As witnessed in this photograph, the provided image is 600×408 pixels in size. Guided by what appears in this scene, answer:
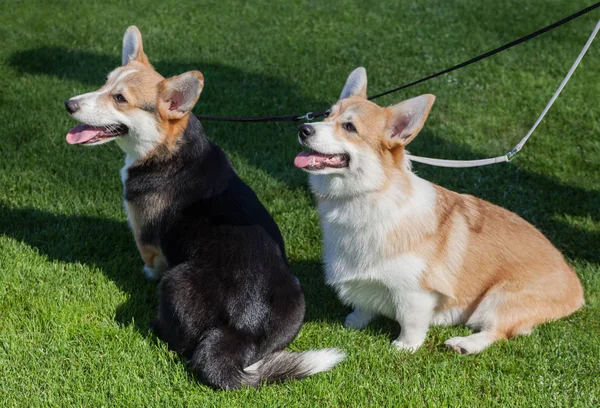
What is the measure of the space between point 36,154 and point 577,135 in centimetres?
535

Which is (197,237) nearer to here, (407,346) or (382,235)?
(382,235)

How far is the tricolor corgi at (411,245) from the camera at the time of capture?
10.7 feet

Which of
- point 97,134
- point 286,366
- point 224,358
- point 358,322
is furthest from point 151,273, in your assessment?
point 358,322

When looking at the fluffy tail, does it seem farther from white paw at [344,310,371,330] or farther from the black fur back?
white paw at [344,310,371,330]

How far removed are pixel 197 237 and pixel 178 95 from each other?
31.8 inches

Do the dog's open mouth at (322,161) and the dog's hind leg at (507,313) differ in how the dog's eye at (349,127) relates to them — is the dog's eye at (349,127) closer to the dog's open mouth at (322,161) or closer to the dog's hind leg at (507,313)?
the dog's open mouth at (322,161)

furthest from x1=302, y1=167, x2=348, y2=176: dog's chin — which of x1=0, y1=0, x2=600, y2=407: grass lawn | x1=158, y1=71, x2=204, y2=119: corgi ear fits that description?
x1=0, y1=0, x2=600, y2=407: grass lawn

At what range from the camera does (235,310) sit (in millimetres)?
3229

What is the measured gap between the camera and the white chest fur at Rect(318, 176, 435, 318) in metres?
3.37

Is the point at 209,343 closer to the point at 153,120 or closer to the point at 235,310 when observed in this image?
the point at 235,310

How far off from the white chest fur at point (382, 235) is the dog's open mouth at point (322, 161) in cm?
23

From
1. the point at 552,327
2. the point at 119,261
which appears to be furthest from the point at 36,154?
the point at 552,327

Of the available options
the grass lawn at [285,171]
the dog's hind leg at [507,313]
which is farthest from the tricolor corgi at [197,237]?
the dog's hind leg at [507,313]

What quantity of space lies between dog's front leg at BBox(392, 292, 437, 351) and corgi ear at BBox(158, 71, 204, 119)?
1597 mm
